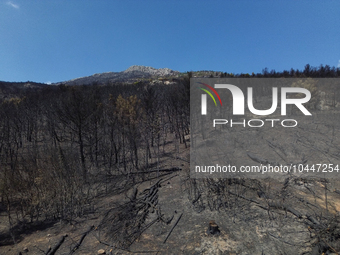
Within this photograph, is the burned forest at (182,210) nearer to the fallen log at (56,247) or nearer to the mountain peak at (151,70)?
the fallen log at (56,247)

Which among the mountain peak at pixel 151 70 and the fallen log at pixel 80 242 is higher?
the mountain peak at pixel 151 70

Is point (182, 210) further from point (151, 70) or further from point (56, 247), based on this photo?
point (151, 70)

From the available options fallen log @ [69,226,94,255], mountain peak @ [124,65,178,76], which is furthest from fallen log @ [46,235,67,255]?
mountain peak @ [124,65,178,76]

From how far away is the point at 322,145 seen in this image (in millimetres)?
14453

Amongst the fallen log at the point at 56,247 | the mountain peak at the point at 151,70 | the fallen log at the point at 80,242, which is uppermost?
the mountain peak at the point at 151,70

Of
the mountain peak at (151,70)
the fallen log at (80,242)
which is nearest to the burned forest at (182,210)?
the fallen log at (80,242)

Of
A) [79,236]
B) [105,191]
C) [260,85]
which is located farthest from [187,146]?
[260,85]

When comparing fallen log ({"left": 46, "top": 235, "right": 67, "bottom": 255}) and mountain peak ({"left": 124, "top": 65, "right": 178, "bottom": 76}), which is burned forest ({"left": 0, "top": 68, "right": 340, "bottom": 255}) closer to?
fallen log ({"left": 46, "top": 235, "right": 67, "bottom": 255})

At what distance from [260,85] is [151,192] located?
37.4 meters

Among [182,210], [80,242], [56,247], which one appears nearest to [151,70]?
[182,210]

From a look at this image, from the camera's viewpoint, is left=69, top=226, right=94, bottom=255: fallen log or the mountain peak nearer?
left=69, top=226, right=94, bottom=255: fallen log

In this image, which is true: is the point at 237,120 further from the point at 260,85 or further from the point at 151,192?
the point at 260,85

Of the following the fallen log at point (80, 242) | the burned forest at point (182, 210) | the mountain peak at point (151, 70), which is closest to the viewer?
the burned forest at point (182, 210)

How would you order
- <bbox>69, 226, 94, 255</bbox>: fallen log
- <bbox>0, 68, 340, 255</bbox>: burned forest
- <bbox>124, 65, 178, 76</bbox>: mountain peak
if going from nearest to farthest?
<bbox>0, 68, 340, 255</bbox>: burned forest
<bbox>69, 226, 94, 255</bbox>: fallen log
<bbox>124, 65, 178, 76</bbox>: mountain peak
